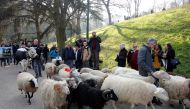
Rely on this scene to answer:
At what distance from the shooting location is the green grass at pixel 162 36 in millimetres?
19441

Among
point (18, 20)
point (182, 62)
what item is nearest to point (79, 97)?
point (182, 62)

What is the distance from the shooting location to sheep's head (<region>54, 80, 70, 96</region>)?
9367mm

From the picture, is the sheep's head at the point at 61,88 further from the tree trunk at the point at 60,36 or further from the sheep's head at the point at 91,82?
the tree trunk at the point at 60,36

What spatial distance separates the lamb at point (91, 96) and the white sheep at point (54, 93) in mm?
454

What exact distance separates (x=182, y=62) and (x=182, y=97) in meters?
7.59

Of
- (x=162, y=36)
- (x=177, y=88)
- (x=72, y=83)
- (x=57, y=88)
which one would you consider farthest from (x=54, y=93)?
(x=162, y=36)

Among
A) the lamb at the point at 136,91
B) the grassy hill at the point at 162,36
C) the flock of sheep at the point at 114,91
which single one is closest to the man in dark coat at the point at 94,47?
the grassy hill at the point at 162,36

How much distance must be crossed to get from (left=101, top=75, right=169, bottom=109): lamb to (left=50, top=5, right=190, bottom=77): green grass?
6388mm

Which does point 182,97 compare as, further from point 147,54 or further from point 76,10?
point 76,10

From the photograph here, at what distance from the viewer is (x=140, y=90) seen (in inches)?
369

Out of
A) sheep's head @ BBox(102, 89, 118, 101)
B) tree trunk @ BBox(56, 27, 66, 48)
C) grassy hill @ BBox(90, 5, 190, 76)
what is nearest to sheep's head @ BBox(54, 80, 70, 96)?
sheep's head @ BBox(102, 89, 118, 101)

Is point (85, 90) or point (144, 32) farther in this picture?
point (144, 32)

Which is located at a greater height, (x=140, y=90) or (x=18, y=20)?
(x=18, y=20)

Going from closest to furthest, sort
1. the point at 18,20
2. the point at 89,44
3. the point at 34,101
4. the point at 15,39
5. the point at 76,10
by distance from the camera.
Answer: the point at 34,101 < the point at 89,44 < the point at 76,10 < the point at 18,20 < the point at 15,39
